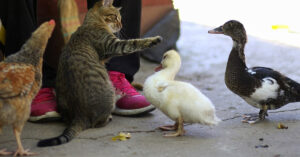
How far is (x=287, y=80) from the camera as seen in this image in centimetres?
404

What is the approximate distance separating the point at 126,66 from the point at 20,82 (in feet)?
5.21

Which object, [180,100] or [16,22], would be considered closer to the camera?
[180,100]

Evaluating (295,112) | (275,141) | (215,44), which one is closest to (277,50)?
(215,44)

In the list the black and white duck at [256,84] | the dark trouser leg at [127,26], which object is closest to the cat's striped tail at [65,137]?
the dark trouser leg at [127,26]

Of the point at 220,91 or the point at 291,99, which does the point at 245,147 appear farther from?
the point at 220,91

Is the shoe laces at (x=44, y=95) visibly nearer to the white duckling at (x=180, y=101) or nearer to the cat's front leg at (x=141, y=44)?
the cat's front leg at (x=141, y=44)

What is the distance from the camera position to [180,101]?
139 inches

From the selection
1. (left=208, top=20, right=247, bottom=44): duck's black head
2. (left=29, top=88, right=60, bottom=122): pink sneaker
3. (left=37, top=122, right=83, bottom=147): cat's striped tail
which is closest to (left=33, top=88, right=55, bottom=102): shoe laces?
(left=29, top=88, right=60, bottom=122): pink sneaker

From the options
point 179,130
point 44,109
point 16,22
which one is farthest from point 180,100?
point 16,22

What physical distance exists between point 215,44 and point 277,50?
864 mm

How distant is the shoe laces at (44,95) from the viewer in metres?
4.03

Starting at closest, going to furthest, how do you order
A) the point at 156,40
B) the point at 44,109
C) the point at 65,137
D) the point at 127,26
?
the point at 65,137, the point at 156,40, the point at 44,109, the point at 127,26

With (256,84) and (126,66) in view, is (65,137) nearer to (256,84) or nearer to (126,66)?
(126,66)

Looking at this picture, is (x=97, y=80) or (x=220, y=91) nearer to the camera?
(x=97, y=80)
